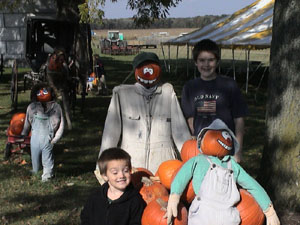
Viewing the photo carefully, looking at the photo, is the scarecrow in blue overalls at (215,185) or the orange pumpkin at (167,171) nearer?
the scarecrow in blue overalls at (215,185)

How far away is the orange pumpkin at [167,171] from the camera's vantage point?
10.1ft

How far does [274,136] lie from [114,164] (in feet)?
6.38

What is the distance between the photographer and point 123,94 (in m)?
3.40

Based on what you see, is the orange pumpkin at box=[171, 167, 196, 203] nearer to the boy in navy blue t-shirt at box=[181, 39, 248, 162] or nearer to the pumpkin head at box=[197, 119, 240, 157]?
the pumpkin head at box=[197, 119, 240, 157]

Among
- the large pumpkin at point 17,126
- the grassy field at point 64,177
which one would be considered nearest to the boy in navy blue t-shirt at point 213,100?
the grassy field at point 64,177

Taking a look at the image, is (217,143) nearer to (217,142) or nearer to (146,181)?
(217,142)

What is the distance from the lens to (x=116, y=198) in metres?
2.89

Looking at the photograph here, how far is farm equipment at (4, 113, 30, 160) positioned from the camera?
251 inches

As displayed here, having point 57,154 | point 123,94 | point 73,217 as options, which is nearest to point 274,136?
point 123,94

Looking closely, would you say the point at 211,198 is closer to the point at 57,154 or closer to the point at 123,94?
the point at 123,94

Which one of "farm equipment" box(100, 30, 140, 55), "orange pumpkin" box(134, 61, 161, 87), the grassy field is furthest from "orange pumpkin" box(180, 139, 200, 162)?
"farm equipment" box(100, 30, 140, 55)

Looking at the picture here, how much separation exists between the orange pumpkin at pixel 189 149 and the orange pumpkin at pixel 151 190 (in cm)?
28

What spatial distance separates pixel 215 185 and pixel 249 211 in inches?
11.1

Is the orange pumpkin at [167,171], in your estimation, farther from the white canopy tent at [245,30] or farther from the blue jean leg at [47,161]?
the white canopy tent at [245,30]
